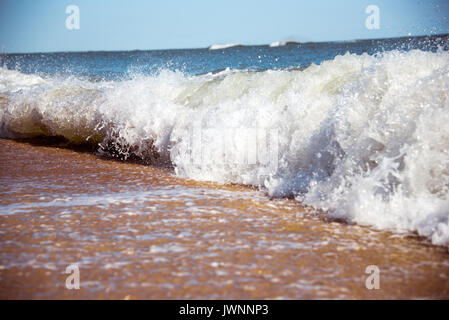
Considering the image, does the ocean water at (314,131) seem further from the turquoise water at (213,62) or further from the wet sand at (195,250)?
the turquoise water at (213,62)

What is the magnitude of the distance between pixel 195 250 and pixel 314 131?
2099 millimetres

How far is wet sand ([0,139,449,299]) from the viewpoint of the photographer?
238cm

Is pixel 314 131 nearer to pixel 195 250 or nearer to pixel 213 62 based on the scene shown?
pixel 195 250

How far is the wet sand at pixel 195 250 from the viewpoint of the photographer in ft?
7.79

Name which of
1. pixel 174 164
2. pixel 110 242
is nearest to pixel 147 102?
pixel 174 164

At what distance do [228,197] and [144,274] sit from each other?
171cm

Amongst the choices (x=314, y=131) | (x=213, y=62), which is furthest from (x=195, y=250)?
(x=213, y=62)

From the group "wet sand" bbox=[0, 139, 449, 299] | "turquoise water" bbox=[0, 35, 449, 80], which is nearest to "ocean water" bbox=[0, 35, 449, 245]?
"wet sand" bbox=[0, 139, 449, 299]

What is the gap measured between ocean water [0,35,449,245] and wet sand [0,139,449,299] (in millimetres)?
271

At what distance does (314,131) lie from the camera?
14.9 ft

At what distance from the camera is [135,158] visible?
6.41 m

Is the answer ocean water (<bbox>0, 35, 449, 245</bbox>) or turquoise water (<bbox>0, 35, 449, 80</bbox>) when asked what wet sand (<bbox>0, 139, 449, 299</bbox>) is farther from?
turquoise water (<bbox>0, 35, 449, 80</bbox>)
